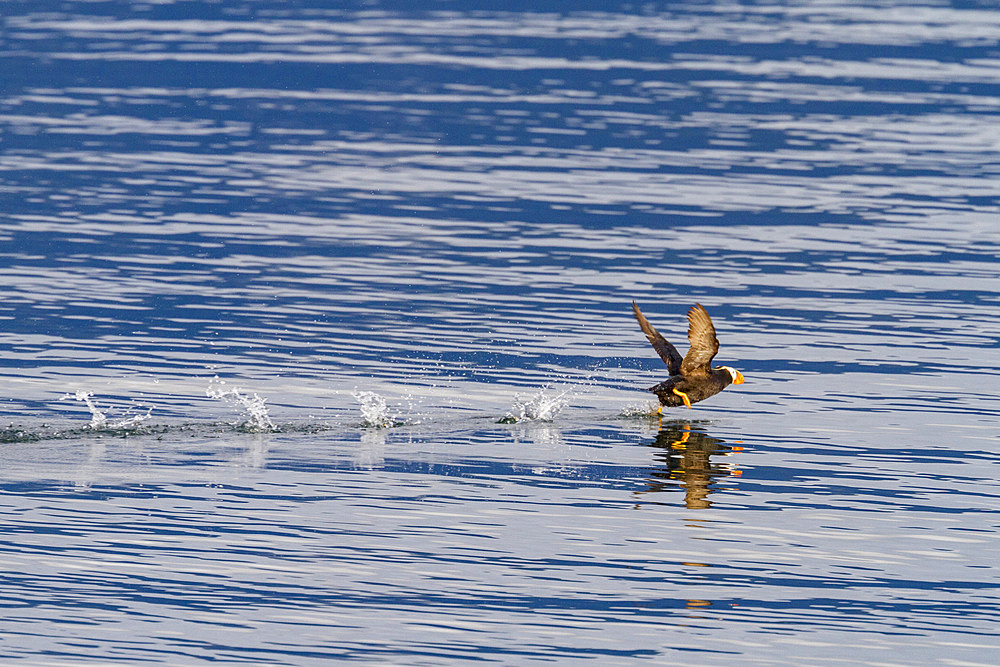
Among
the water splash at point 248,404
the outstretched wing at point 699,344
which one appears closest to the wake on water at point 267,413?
the water splash at point 248,404

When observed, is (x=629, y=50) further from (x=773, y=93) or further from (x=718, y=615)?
(x=718, y=615)

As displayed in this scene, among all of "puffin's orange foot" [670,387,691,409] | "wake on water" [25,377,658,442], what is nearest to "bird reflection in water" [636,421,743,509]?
"puffin's orange foot" [670,387,691,409]

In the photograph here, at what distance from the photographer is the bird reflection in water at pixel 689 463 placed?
1756cm

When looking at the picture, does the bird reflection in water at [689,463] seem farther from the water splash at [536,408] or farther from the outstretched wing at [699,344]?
the water splash at [536,408]


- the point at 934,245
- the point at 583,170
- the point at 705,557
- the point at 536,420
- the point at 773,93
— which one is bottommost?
the point at 705,557

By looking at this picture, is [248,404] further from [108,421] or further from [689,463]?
[689,463]

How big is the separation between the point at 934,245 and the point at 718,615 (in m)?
19.8

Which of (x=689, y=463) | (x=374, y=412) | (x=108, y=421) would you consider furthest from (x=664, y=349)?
(x=108, y=421)

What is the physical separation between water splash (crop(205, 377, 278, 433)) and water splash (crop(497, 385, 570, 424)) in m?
2.66

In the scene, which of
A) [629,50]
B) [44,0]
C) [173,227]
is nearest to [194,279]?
[173,227]

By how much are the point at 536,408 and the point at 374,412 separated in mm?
1973

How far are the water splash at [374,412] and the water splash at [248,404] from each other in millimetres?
1068

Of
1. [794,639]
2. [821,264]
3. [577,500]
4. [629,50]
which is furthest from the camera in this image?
[629,50]

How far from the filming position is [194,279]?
2806 cm
